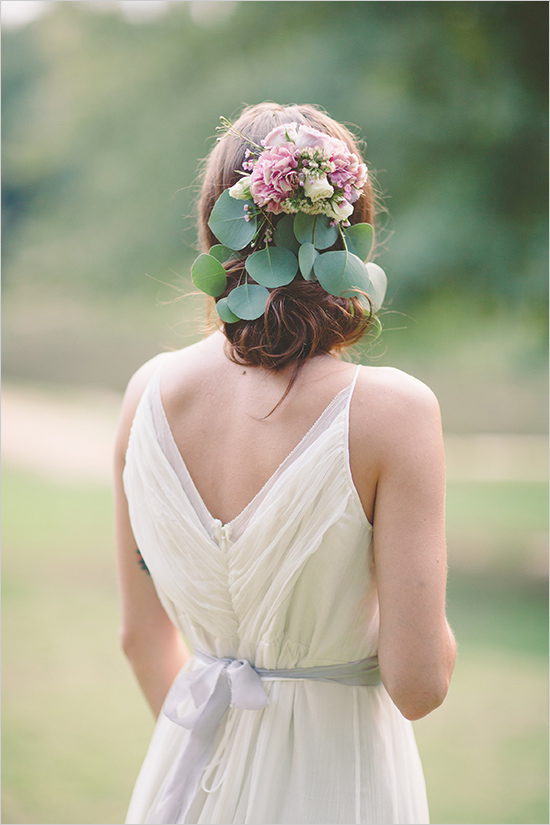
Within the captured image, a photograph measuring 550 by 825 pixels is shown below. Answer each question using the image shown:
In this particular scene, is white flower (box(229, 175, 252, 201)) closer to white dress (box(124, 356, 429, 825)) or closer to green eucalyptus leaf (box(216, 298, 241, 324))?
green eucalyptus leaf (box(216, 298, 241, 324))

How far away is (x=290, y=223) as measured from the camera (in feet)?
4.13

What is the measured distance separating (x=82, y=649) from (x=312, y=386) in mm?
5175

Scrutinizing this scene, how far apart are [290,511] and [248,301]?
0.37 metres

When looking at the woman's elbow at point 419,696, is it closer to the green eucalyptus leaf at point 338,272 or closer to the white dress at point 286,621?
the white dress at point 286,621

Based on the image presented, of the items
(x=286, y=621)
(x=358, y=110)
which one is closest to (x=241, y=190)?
(x=286, y=621)

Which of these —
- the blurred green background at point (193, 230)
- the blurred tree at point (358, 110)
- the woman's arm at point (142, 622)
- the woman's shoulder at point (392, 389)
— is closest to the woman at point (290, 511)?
the woman's shoulder at point (392, 389)

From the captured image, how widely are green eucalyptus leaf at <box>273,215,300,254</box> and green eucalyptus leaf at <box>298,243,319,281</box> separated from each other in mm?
36

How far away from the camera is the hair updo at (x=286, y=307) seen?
1.23 m

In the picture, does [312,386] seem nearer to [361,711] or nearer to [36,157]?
[361,711]

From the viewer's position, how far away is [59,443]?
10039 mm

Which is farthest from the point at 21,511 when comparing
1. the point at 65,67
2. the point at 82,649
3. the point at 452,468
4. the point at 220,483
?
the point at 220,483

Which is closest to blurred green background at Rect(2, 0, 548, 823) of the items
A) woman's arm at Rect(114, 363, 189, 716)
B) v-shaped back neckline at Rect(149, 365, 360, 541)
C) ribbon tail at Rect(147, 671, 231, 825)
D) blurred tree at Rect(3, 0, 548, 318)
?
blurred tree at Rect(3, 0, 548, 318)

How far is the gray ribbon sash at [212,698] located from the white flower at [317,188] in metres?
0.85

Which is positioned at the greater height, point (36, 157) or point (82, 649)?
point (36, 157)
